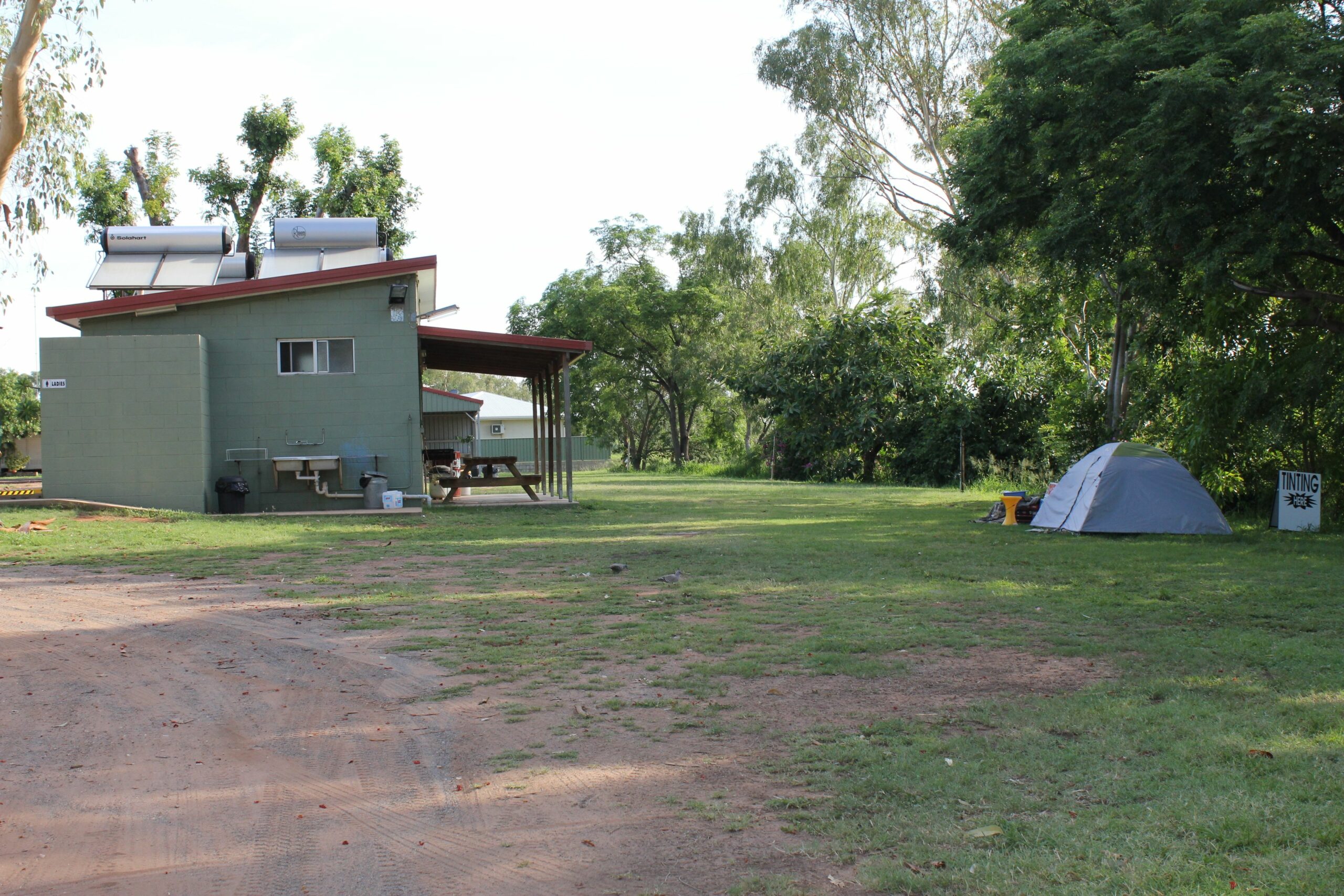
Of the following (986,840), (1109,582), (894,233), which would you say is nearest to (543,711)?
(986,840)

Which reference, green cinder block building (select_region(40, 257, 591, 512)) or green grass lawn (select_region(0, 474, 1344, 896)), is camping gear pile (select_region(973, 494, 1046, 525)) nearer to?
green grass lawn (select_region(0, 474, 1344, 896))

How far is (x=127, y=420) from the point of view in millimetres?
16203

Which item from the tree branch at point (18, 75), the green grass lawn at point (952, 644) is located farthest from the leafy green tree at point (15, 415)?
the green grass lawn at point (952, 644)

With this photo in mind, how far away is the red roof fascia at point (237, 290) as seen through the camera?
16.5 m

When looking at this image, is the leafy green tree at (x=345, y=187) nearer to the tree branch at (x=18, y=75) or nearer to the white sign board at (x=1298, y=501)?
the tree branch at (x=18, y=75)

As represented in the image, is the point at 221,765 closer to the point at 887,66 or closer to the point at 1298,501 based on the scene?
the point at 1298,501

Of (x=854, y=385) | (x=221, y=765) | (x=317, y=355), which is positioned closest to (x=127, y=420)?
(x=317, y=355)

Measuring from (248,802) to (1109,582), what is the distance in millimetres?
7725

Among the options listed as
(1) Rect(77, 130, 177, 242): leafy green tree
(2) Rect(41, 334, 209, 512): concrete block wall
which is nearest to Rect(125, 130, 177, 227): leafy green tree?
(1) Rect(77, 130, 177, 242): leafy green tree

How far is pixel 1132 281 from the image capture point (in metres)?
15.1

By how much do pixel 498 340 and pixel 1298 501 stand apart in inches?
475

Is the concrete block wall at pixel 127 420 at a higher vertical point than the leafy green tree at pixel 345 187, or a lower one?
lower

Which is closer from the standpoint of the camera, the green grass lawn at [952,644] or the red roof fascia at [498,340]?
the green grass lawn at [952,644]

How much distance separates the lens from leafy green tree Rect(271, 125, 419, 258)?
33500mm
